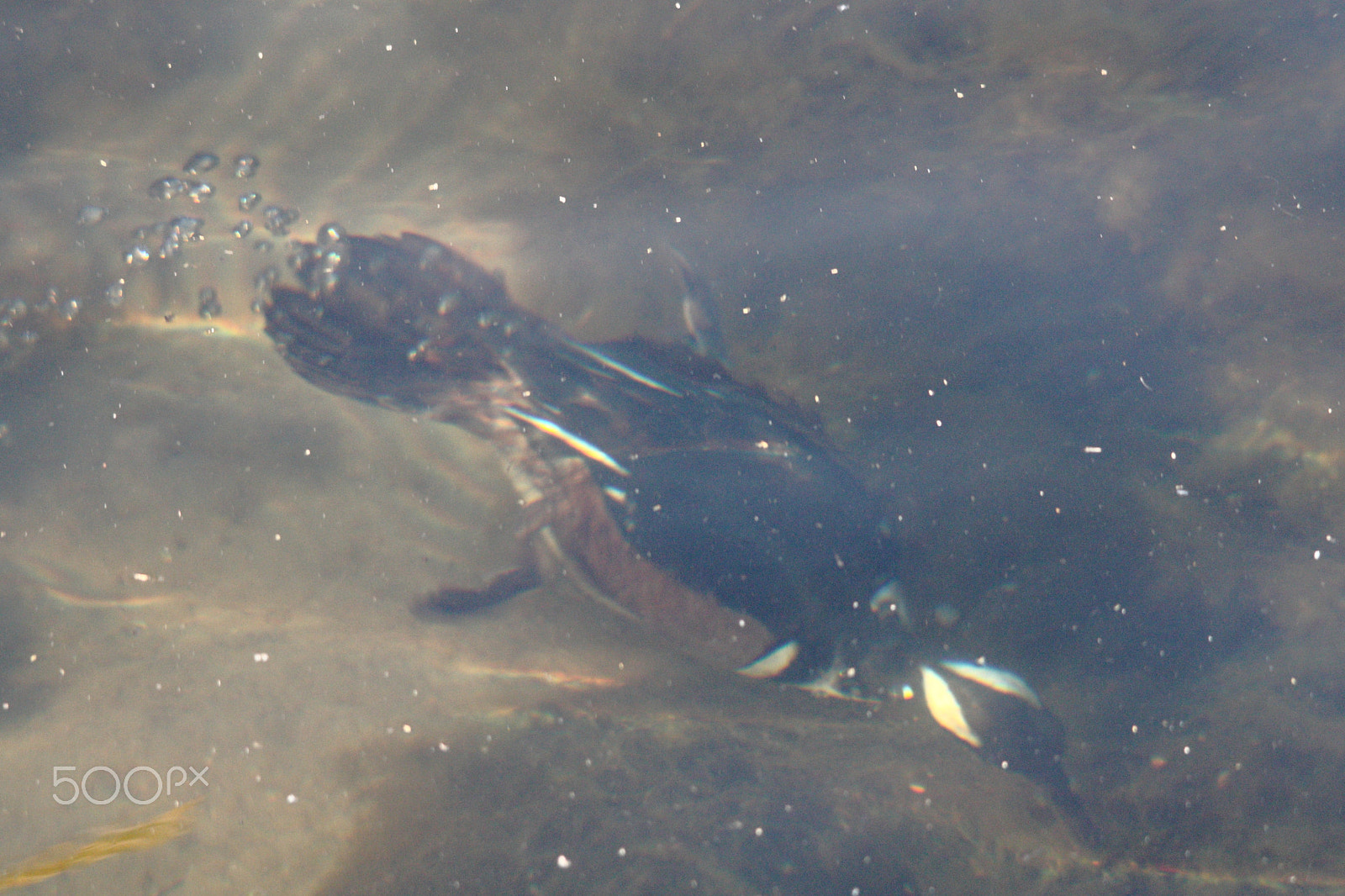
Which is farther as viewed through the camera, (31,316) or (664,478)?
(31,316)

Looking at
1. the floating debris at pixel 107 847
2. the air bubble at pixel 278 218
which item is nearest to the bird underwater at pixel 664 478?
the air bubble at pixel 278 218

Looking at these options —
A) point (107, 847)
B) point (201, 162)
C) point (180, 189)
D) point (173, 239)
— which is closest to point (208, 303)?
point (173, 239)

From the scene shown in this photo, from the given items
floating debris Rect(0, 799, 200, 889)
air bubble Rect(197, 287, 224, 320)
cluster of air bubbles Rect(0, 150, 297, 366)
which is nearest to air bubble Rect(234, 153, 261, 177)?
cluster of air bubbles Rect(0, 150, 297, 366)

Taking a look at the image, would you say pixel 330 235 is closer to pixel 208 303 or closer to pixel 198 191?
pixel 198 191

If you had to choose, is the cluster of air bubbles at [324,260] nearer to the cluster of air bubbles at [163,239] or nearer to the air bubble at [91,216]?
the cluster of air bubbles at [163,239]

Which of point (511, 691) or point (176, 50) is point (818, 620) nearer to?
point (511, 691)

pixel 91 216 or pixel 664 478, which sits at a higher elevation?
pixel 91 216

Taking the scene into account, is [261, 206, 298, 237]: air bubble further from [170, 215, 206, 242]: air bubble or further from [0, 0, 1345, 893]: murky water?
[170, 215, 206, 242]: air bubble
